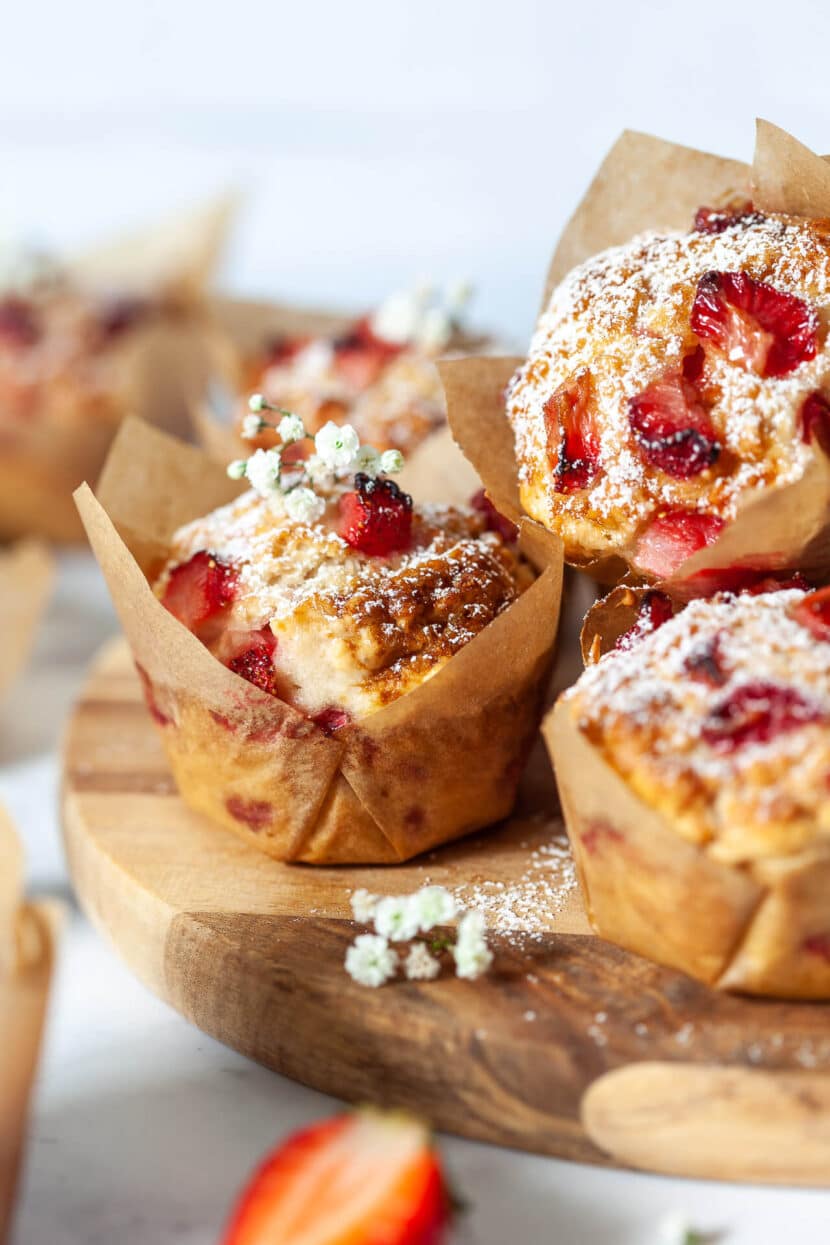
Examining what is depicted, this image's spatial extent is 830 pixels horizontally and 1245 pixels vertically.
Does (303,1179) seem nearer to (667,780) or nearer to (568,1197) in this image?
(568,1197)

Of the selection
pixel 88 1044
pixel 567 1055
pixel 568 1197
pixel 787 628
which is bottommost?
pixel 88 1044

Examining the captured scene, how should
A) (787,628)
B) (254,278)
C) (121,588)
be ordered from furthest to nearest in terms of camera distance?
(254,278), (121,588), (787,628)

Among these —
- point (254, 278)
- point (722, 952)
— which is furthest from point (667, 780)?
point (254, 278)

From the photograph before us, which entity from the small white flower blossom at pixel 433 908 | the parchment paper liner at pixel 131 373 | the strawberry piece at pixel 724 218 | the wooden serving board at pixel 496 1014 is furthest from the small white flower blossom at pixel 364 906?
the parchment paper liner at pixel 131 373

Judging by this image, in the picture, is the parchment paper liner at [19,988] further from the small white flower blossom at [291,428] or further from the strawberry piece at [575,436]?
the strawberry piece at [575,436]

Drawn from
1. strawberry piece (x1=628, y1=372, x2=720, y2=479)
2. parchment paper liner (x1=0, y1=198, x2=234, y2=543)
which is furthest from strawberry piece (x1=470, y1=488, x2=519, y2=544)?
parchment paper liner (x1=0, y1=198, x2=234, y2=543)

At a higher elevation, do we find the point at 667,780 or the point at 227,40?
the point at 227,40

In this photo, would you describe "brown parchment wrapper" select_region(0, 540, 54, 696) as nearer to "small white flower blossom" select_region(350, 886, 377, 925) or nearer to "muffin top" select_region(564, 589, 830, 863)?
"small white flower blossom" select_region(350, 886, 377, 925)

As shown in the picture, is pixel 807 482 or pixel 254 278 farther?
pixel 254 278

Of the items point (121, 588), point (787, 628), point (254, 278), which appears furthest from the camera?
point (254, 278)
